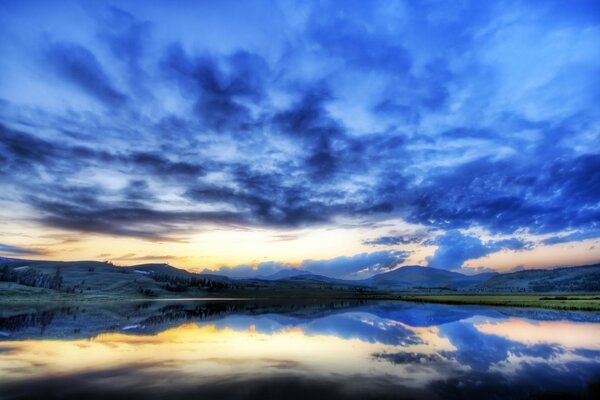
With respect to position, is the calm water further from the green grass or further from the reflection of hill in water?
the green grass

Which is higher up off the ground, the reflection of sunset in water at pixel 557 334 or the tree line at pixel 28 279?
the tree line at pixel 28 279

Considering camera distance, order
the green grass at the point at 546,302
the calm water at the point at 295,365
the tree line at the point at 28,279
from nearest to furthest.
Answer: the calm water at the point at 295,365 → the green grass at the point at 546,302 → the tree line at the point at 28,279

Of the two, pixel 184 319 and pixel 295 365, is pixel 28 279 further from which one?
pixel 295 365

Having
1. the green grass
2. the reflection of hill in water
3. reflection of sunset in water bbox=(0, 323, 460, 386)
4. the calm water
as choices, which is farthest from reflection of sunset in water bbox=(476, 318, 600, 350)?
the green grass

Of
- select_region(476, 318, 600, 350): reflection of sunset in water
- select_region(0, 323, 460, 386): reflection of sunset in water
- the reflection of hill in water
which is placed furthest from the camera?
the reflection of hill in water

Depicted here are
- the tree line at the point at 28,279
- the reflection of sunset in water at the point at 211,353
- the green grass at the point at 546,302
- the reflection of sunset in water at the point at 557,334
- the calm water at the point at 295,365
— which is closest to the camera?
the calm water at the point at 295,365

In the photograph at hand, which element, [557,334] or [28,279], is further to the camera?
[28,279]

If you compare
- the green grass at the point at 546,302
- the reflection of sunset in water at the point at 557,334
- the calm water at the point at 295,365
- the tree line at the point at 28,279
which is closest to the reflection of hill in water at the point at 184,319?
the calm water at the point at 295,365

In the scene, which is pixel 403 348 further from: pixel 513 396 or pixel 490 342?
pixel 513 396

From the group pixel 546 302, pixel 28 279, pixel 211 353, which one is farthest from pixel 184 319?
pixel 28 279

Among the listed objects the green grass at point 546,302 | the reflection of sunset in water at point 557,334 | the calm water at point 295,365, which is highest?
the green grass at point 546,302

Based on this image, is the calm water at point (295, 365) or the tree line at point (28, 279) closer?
the calm water at point (295, 365)

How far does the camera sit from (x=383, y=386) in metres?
18.7

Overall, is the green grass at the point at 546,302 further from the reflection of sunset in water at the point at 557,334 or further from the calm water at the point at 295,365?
the calm water at the point at 295,365
